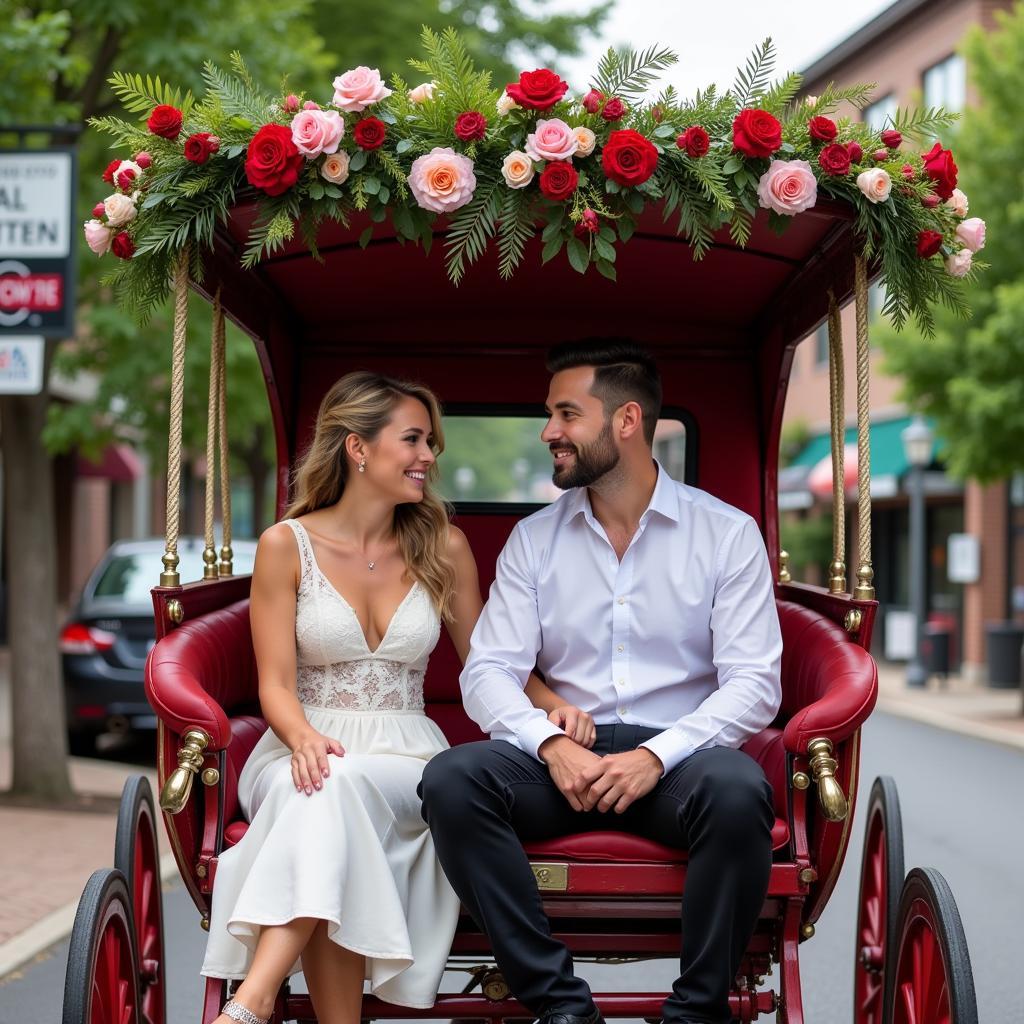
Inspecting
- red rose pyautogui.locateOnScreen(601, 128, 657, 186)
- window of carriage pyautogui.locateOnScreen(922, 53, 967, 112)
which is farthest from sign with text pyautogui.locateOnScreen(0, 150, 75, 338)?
window of carriage pyautogui.locateOnScreen(922, 53, 967, 112)

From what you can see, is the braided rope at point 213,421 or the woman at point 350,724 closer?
the woman at point 350,724

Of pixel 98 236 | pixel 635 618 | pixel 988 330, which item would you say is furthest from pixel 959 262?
pixel 988 330

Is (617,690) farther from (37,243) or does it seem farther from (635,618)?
(37,243)

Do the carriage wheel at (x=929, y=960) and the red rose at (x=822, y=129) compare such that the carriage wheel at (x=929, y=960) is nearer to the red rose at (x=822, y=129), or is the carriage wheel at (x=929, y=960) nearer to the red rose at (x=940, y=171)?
the red rose at (x=940, y=171)

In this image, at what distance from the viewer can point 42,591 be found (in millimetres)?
9461

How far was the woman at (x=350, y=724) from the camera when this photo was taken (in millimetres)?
3525

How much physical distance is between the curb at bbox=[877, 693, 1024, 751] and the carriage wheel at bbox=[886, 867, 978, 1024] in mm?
10421

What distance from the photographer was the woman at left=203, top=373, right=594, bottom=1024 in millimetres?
3525

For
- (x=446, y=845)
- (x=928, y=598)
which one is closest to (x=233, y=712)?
(x=446, y=845)

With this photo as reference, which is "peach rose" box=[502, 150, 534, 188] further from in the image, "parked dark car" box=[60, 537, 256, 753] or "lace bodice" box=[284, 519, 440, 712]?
"parked dark car" box=[60, 537, 256, 753]

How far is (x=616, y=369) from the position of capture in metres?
4.30

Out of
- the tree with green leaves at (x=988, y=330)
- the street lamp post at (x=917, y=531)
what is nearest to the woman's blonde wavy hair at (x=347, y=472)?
the tree with green leaves at (x=988, y=330)

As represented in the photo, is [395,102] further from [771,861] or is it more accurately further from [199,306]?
[199,306]

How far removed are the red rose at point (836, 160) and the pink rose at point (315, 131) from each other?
1.13m
